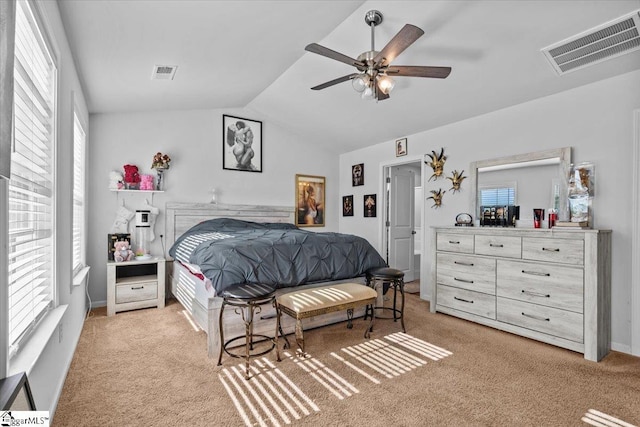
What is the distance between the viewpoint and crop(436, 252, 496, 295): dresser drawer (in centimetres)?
342

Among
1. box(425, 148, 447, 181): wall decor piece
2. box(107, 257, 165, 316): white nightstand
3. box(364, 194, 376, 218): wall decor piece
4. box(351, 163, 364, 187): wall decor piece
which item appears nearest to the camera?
box(107, 257, 165, 316): white nightstand

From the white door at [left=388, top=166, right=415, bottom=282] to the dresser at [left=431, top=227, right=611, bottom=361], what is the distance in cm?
165

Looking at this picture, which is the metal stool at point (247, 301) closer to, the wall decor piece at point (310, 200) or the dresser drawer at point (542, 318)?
the dresser drawer at point (542, 318)

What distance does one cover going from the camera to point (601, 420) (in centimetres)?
194

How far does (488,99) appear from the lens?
3646mm

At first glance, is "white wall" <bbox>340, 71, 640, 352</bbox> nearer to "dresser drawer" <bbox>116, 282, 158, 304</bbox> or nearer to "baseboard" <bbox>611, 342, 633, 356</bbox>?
"baseboard" <bbox>611, 342, 633, 356</bbox>

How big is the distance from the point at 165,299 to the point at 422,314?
10.6ft

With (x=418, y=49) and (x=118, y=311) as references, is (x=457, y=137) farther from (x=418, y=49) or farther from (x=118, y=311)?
(x=118, y=311)

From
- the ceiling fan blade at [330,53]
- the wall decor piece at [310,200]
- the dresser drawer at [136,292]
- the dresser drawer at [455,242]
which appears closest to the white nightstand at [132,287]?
the dresser drawer at [136,292]

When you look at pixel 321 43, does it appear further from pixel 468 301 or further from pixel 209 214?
pixel 468 301

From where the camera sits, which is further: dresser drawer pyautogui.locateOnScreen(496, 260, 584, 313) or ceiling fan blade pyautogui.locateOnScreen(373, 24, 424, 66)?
dresser drawer pyautogui.locateOnScreen(496, 260, 584, 313)

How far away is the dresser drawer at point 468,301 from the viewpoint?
3410mm

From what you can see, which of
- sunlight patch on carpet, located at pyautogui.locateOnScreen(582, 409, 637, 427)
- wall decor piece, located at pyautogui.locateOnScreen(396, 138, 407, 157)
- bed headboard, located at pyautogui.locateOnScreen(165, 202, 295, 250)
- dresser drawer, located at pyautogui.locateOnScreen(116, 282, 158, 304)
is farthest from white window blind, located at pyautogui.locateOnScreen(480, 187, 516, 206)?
dresser drawer, located at pyautogui.locateOnScreen(116, 282, 158, 304)

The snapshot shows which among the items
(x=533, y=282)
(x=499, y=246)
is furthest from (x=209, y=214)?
(x=533, y=282)
